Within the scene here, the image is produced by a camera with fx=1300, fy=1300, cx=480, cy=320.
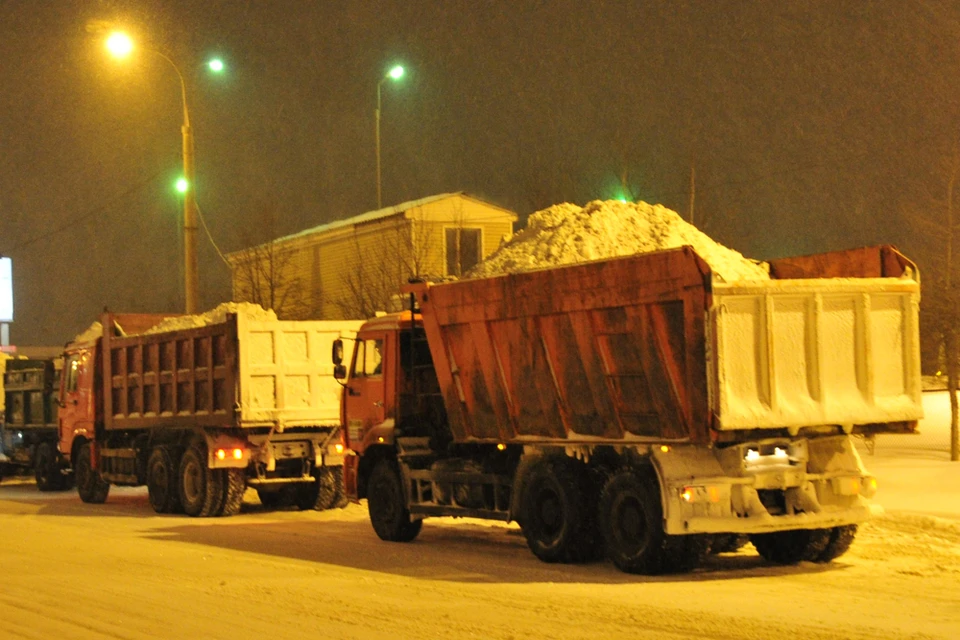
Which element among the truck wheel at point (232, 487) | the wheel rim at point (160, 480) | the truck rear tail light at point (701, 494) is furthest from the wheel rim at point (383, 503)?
the wheel rim at point (160, 480)

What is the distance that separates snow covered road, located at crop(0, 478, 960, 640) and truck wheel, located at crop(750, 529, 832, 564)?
166 millimetres

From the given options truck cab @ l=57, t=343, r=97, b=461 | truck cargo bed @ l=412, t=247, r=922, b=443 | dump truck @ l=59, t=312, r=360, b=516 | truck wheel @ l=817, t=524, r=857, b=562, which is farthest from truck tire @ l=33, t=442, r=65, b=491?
truck wheel @ l=817, t=524, r=857, b=562

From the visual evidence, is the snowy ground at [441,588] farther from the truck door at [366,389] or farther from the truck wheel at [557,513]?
the truck door at [366,389]

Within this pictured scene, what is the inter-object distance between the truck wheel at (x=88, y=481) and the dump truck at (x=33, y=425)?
10.6 feet

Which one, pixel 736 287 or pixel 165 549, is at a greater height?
pixel 736 287

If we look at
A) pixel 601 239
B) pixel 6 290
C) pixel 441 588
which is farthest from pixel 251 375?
pixel 6 290

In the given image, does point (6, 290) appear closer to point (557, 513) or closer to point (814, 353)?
point (557, 513)

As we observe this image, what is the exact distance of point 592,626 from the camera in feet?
31.0

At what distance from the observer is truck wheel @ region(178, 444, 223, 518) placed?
19.9 meters

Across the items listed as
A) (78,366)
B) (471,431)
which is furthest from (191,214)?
(471,431)

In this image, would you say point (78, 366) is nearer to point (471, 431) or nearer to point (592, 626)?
point (471, 431)

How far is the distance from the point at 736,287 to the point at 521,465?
3428mm

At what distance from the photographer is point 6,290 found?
73312 millimetres

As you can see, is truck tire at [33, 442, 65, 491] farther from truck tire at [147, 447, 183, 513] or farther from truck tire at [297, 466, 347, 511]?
truck tire at [297, 466, 347, 511]
